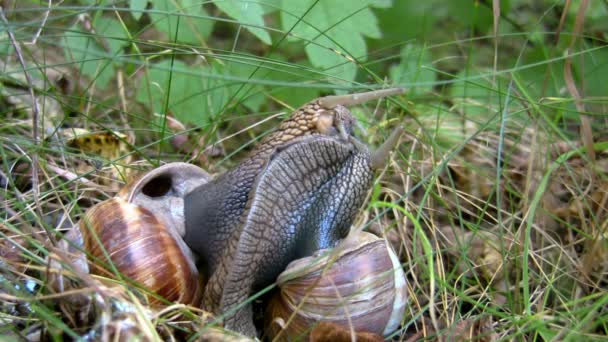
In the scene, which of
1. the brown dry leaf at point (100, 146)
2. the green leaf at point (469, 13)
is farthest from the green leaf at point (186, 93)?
the green leaf at point (469, 13)

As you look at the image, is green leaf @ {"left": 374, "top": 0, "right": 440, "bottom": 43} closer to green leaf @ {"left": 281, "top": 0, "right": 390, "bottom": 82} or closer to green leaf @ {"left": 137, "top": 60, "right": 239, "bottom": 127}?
green leaf @ {"left": 281, "top": 0, "right": 390, "bottom": 82}

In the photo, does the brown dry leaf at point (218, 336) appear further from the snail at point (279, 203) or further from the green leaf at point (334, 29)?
the green leaf at point (334, 29)

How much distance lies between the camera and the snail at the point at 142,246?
97.7 inches

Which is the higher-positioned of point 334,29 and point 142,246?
point 334,29

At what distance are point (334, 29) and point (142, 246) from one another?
156cm

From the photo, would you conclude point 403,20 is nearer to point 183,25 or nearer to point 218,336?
point 183,25

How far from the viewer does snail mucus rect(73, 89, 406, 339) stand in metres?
2.54

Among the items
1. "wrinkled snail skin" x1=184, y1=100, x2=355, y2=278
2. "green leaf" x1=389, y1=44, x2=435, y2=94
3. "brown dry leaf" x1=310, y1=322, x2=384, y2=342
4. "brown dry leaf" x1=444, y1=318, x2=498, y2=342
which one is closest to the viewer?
"brown dry leaf" x1=310, y1=322, x2=384, y2=342

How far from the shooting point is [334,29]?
3426 mm

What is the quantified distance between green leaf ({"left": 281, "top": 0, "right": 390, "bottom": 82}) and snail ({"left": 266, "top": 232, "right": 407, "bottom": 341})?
41.2 inches

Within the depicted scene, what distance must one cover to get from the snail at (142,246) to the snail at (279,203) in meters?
0.12

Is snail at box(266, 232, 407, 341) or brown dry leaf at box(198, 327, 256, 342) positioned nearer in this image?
brown dry leaf at box(198, 327, 256, 342)

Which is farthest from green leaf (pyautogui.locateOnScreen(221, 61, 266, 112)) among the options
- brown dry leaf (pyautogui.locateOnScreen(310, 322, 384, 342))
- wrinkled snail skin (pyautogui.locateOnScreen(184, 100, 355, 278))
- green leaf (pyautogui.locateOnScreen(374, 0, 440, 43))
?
brown dry leaf (pyautogui.locateOnScreen(310, 322, 384, 342))

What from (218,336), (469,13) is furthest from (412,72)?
(218,336)
